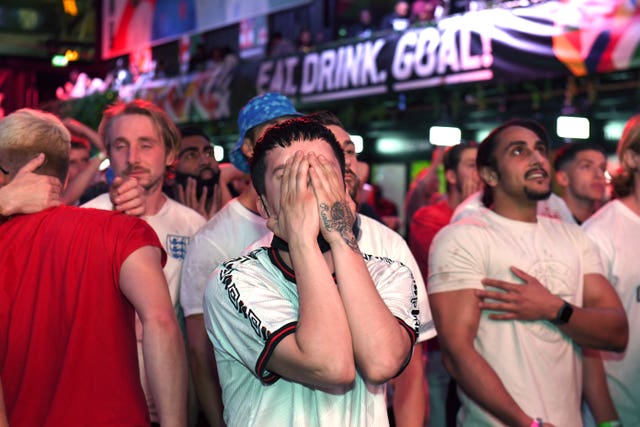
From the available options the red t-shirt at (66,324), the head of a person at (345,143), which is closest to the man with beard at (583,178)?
the head of a person at (345,143)

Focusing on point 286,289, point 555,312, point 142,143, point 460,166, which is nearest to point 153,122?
point 142,143

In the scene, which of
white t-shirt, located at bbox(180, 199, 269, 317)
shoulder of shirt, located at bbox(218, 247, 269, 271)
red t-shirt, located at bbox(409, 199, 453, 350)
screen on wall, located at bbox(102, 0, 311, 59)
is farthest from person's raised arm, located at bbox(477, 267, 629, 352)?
screen on wall, located at bbox(102, 0, 311, 59)

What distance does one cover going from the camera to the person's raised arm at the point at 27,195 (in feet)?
8.12

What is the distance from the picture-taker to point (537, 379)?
327 centimetres

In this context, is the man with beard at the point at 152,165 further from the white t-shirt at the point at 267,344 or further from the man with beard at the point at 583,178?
the man with beard at the point at 583,178

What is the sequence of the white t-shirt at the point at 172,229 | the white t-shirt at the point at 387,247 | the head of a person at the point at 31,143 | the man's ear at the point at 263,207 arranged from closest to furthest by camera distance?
1. the man's ear at the point at 263,207
2. the head of a person at the point at 31,143
3. the white t-shirt at the point at 387,247
4. the white t-shirt at the point at 172,229

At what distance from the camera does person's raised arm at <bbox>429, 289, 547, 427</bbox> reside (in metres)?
3.18

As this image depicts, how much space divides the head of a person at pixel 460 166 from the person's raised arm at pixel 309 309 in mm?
3628

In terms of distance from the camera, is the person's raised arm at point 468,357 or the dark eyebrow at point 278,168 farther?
the person's raised arm at point 468,357

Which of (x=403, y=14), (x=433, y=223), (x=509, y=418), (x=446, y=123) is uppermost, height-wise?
(x=403, y=14)

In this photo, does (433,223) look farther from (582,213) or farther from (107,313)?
(107,313)

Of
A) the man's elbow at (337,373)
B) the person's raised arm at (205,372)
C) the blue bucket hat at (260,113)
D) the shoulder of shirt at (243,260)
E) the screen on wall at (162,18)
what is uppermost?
the screen on wall at (162,18)

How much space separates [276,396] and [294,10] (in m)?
14.0

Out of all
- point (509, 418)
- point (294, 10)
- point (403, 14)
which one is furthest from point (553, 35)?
point (294, 10)
